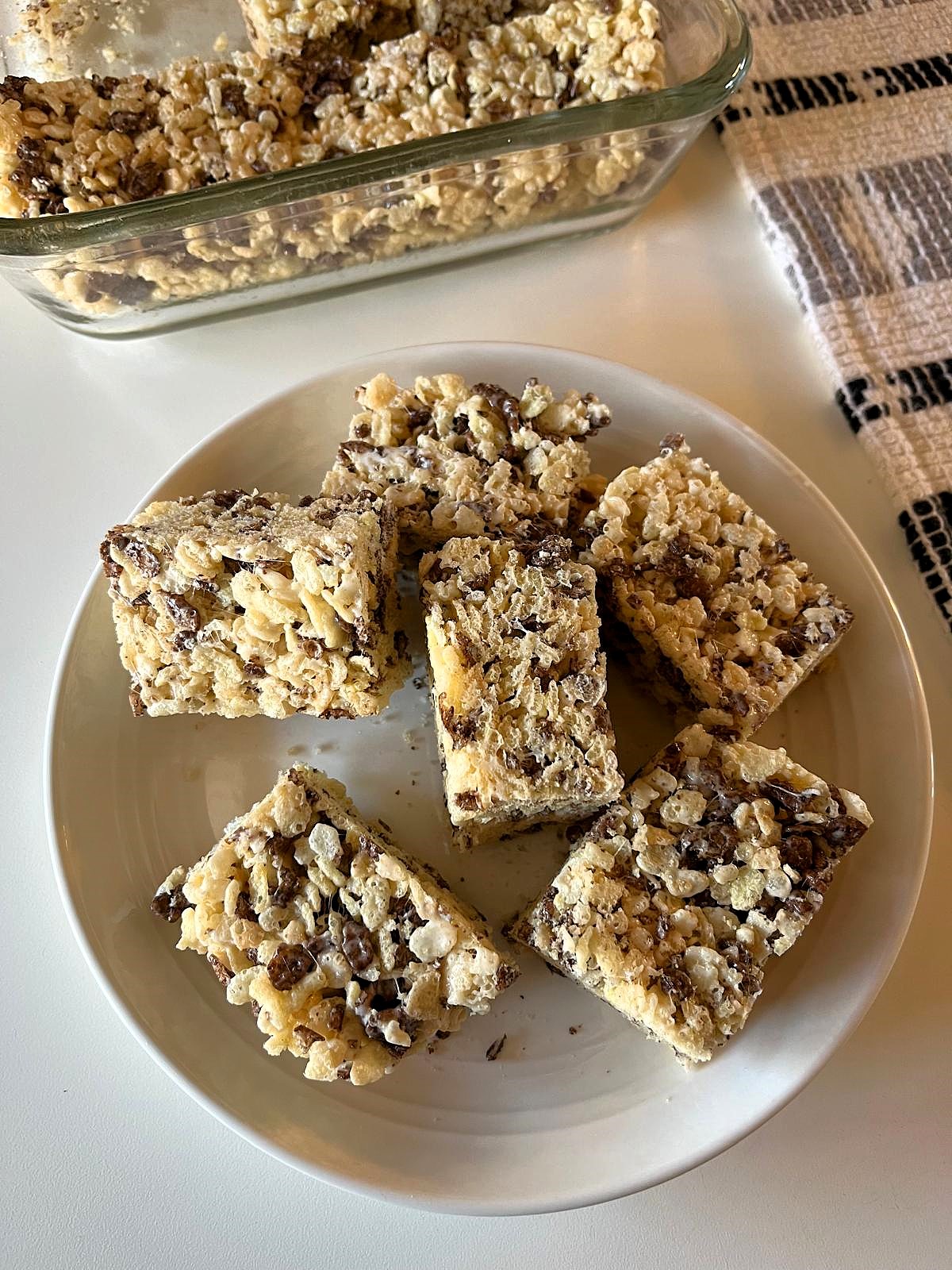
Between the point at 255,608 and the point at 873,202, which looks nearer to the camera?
the point at 255,608

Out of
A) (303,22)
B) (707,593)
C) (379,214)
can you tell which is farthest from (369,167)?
(707,593)

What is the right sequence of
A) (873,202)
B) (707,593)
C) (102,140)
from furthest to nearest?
(873,202)
(102,140)
(707,593)

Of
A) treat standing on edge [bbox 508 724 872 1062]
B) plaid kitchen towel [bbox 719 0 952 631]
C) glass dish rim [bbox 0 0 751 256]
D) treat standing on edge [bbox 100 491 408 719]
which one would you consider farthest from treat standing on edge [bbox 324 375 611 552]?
plaid kitchen towel [bbox 719 0 952 631]

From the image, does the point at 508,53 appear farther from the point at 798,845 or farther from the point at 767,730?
the point at 798,845

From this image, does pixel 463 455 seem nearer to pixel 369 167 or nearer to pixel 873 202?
pixel 369 167

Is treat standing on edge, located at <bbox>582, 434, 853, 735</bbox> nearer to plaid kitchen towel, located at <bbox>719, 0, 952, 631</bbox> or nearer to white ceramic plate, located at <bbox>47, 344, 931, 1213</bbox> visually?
white ceramic plate, located at <bbox>47, 344, 931, 1213</bbox>

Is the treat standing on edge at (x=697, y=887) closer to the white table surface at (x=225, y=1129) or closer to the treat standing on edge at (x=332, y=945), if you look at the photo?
the treat standing on edge at (x=332, y=945)

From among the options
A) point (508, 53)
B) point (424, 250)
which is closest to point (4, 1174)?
point (424, 250)

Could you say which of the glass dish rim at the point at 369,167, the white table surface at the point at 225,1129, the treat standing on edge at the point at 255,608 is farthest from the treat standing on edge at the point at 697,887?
the glass dish rim at the point at 369,167
